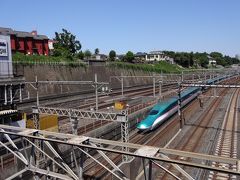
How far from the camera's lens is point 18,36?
84938 millimetres

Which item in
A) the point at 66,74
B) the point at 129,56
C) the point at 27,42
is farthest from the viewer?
the point at 129,56

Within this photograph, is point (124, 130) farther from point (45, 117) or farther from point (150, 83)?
point (150, 83)

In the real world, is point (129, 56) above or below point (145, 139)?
above

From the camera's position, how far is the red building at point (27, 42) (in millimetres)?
83262

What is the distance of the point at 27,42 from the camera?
8888 centimetres

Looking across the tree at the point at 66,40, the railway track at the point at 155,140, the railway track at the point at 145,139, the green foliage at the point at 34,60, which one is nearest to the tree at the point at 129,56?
the tree at the point at 66,40

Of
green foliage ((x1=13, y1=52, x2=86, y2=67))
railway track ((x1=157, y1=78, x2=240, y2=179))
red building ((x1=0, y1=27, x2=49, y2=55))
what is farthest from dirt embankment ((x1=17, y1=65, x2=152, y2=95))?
railway track ((x1=157, y1=78, x2=240, y2=179))

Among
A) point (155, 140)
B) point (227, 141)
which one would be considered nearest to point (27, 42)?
point (155, 140)

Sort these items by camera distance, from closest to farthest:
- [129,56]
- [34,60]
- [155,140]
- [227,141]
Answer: [227,141] < [155,140] < [34,60] < [129,56]

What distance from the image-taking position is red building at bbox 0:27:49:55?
83.3 m

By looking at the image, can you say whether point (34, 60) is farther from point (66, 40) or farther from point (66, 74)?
point (66, 40)

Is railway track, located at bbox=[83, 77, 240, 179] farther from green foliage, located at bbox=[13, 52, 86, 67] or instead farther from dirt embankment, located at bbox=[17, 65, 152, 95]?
green foliage, located at bbox=[13, 52, 86, 67]

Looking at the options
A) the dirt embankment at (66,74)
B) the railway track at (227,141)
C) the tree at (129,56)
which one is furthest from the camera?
the tree at (129,56)

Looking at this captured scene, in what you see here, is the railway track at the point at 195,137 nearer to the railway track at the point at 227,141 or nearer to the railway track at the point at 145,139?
the railway track at the point at 227,141
